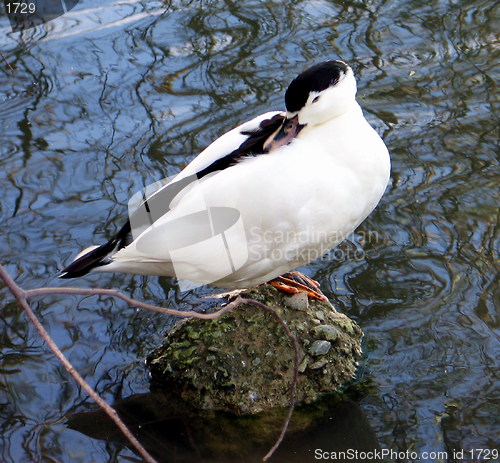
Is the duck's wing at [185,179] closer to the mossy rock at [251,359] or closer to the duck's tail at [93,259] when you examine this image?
the duck's tail at [93,259]

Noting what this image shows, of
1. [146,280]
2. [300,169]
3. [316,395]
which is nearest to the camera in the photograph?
[300,169]

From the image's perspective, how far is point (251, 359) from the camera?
391 centimetres

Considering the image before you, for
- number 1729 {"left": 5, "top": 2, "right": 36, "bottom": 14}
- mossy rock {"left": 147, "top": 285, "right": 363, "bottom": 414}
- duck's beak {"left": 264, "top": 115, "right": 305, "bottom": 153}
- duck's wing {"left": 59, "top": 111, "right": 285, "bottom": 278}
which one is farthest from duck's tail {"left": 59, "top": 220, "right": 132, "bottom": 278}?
number 1729 {"left": 5, "top": 2, "right": 36, "bottom": 14}

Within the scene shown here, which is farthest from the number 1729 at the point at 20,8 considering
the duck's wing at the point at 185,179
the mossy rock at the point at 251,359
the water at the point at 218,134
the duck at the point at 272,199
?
the mossy rock at the point at 251,359

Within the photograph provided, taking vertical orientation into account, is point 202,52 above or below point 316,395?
above

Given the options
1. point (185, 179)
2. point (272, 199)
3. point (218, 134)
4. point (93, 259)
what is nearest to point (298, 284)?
point (272, 199)

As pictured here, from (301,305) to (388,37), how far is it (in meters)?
3.41

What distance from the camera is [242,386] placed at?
3863mm

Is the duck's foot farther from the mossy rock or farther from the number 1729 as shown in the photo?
the number 1729

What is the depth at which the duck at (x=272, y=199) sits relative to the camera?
12.0 ft

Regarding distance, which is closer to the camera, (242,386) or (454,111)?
(242,386)

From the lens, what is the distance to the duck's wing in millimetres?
3818

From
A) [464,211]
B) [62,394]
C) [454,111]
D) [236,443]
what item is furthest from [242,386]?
[454,111]

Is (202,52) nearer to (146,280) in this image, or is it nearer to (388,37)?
(388,37)
